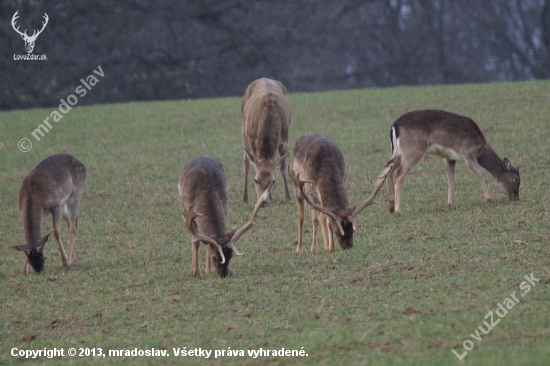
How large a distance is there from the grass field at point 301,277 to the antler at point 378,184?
0.43m

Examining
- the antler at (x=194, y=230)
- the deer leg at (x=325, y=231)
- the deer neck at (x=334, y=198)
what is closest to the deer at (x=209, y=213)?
the antler at (x=194, y=230)

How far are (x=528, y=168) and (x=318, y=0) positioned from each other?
48.4 ft

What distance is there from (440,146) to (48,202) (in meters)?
5.12

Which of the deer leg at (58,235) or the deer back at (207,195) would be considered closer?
the deer back at (207,195)

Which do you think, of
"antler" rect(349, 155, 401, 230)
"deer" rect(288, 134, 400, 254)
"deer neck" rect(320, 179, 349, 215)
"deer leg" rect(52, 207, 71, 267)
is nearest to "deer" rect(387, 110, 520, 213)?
"antler" rect(349, 155, 401, 230)

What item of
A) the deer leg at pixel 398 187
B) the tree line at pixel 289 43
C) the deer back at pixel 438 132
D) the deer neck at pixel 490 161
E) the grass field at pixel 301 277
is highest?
the tree line at pixel 289 43

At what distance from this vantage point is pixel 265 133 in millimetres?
12727

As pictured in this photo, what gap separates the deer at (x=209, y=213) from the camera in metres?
8.73

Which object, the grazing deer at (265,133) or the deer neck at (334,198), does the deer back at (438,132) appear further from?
the deer neck at (334,198)

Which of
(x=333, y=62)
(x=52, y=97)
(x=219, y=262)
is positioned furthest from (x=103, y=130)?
(x=219, y=262)

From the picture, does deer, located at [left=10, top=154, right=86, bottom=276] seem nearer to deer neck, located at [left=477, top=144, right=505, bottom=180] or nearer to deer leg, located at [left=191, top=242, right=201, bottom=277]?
A: deer leg, located at [left=191, top=242, right=201, bottom=277]

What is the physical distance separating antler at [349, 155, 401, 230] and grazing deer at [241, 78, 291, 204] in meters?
1.42

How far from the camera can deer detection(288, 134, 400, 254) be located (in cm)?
946

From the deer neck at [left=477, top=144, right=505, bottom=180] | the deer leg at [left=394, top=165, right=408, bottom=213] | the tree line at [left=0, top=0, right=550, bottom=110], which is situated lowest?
the deer leg at [left=394, top=165, right=408, bottom=213]
